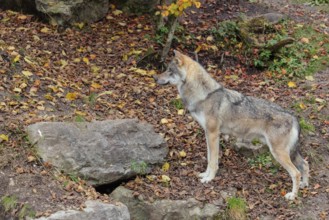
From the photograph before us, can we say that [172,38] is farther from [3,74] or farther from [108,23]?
[3,74]

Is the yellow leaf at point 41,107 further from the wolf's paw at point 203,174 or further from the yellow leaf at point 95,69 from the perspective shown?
the wolf's paw at point 203,174

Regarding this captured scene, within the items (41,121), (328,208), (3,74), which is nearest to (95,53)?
(3,74)

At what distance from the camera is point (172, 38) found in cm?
1269

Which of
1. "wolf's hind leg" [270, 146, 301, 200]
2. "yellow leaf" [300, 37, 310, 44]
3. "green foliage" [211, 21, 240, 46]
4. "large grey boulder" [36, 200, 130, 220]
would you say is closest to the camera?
"large grey boulder" [36, 200, 130, 220]

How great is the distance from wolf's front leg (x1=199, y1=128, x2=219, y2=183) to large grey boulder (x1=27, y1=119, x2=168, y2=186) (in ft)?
2.80

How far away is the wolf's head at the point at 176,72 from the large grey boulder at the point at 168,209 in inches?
82.6

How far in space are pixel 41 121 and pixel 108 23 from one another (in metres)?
5.47

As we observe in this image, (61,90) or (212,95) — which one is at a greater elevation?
(212,95)

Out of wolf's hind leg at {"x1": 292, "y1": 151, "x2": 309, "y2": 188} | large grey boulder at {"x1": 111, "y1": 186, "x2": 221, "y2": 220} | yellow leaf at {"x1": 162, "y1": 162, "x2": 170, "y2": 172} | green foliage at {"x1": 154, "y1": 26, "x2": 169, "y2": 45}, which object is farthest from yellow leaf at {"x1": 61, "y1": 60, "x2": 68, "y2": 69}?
wolf's hind leg at {"x1": 292, "y1": 151, "x2": 309, "y2": 188}

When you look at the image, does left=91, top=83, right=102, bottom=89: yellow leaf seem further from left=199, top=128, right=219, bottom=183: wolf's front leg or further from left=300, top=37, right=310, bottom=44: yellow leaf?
left=300, top=37, right=310, bottom=44: yellow leaf

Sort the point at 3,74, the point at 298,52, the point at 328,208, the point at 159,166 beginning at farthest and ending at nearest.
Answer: the point at 298,52
the point at 3,74
the point at 159,166
the point at 328,208

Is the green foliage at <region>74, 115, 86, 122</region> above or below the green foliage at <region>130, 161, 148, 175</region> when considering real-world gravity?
above

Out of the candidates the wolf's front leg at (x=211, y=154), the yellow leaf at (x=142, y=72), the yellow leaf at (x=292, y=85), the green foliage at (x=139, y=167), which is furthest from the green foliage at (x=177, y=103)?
the yellow leaf at (x=292, y=85)

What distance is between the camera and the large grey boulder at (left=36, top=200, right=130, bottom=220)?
24.1 ft
